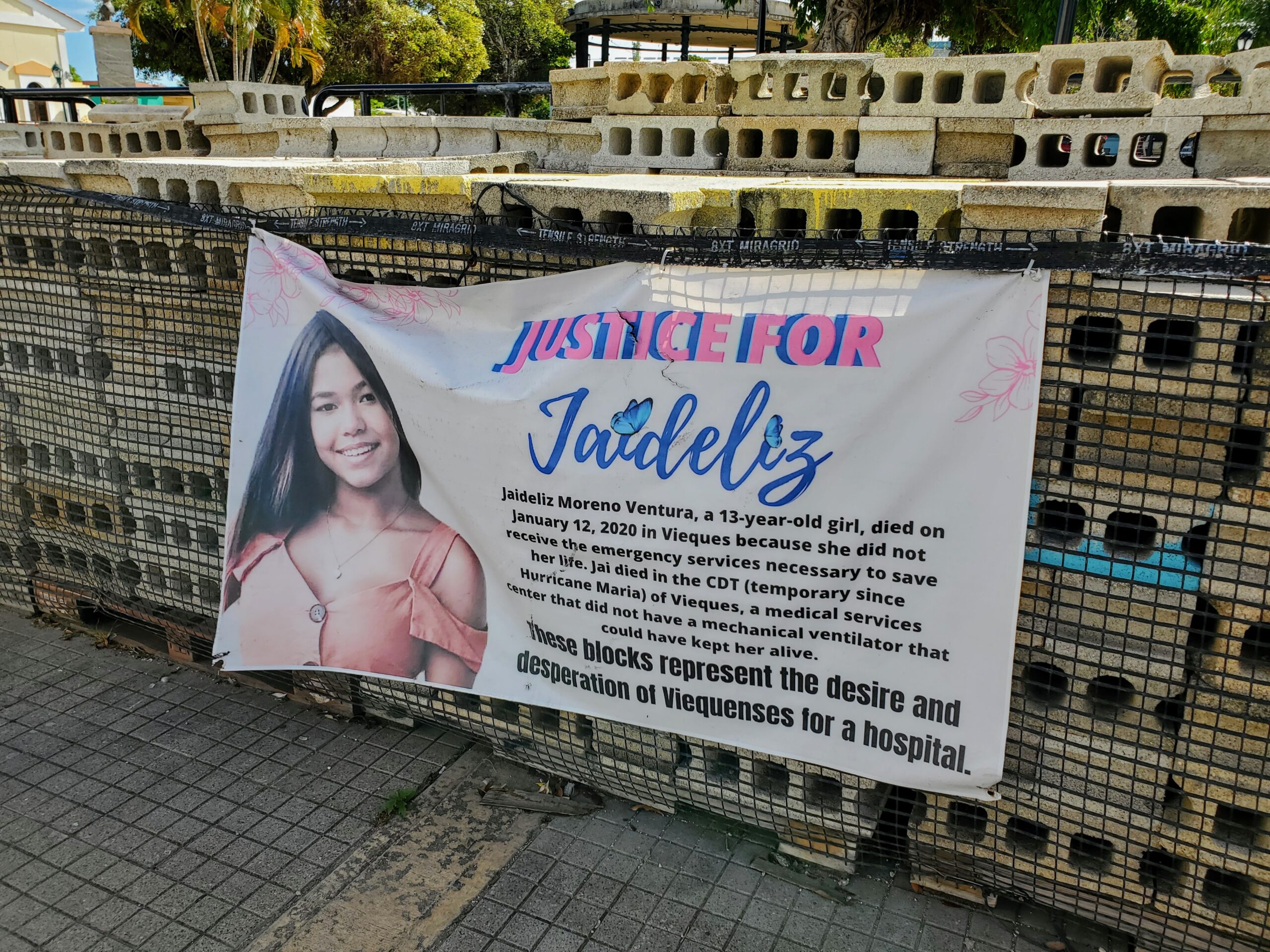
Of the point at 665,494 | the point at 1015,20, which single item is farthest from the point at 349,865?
the point at 1015,20

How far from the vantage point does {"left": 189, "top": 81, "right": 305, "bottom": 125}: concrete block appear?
9.20 meters

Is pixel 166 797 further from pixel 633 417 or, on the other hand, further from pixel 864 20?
pixel 864 20

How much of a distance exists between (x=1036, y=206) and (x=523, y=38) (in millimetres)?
38907

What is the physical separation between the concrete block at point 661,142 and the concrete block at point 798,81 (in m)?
0.29

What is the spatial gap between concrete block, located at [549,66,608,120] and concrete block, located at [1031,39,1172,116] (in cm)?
330

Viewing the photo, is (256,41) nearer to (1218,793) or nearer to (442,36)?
(442,36)

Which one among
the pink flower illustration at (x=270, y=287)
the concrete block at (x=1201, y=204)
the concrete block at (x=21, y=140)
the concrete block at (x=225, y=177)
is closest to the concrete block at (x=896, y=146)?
the concrete block at (x=1201, y=204)

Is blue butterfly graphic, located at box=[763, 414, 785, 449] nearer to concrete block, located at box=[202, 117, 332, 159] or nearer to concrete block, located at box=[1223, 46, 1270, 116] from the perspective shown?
concrete block, located at box=[1223, 46, 1270, 116]

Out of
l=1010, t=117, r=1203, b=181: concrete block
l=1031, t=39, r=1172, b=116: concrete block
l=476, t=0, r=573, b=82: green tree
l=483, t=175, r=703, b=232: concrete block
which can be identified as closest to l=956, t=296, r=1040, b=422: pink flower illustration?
l=483, t=175, r=703, b=232: concrete block

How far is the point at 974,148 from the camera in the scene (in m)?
5.66

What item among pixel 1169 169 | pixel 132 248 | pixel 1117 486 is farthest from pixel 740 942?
pixel 132 248

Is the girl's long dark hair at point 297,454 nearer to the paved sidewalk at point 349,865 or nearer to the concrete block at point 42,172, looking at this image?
the paved sidewalk at point 349,865

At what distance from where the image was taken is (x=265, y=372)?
444cm

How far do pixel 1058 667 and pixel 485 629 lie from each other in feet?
7.84
